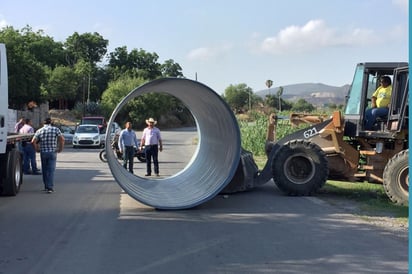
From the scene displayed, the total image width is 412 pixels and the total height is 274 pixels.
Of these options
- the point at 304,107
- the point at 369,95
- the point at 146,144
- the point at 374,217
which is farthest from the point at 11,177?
the point at 304,107

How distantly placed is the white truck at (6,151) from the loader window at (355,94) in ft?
24.4

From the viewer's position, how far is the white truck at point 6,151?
37.3 ft

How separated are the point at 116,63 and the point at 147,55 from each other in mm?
5794

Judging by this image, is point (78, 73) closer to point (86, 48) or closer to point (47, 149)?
point (86, 48)

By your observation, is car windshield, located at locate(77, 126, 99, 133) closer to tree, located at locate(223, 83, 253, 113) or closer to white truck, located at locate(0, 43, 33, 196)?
white truck, located at locate(0, 43, 33, 196)

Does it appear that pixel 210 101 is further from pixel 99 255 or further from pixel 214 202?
pixel 99 255

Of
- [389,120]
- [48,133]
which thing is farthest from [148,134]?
[389,120]

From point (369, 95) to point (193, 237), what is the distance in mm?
6144

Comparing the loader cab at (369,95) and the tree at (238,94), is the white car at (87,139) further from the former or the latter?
the tree at (238,94)

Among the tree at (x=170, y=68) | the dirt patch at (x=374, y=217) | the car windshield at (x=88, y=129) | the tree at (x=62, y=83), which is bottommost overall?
the dirt patch at (x=374, y=217)

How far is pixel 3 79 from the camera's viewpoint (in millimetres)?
11453

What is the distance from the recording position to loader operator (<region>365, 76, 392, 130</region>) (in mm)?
12202

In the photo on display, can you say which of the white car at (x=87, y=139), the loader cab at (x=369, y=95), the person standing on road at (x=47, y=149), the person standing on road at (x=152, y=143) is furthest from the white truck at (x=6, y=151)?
the white car at (x=87, y=139)

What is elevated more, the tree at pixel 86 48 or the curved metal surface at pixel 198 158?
the tree at pixel 86 48
